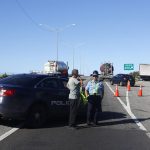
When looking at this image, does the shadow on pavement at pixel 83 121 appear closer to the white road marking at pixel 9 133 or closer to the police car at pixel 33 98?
the police car at pixel 33 98

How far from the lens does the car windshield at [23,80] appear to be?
494 inches

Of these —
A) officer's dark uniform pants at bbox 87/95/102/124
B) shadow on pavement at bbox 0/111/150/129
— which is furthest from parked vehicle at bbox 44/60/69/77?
officer's dark uniform pants at bbox 87/95/102/124

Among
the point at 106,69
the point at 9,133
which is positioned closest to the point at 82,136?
the point at 9,133

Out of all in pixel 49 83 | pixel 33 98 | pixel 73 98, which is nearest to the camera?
pixel 33 98

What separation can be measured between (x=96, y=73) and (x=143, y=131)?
2.20 meters

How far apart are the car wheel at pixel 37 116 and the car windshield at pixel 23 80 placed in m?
0.67

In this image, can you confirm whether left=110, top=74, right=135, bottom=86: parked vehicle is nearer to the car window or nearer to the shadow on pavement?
the shadow on pavement

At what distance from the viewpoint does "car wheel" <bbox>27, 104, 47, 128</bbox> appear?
40.9ft

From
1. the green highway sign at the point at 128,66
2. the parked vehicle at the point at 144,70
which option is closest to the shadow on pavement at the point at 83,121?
the parked vehicle at the point at 144,70

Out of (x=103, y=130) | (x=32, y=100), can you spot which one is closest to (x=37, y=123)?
(x=32, y=100)

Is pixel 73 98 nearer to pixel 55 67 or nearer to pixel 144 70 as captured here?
pixel 55 67

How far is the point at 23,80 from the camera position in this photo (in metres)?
12.8

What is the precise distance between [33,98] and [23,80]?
2.24 ft

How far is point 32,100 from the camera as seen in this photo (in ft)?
40.7
